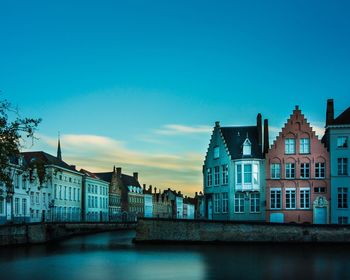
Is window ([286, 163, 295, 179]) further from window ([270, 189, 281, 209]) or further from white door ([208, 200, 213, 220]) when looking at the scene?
white door ([208, 200, 213, 220])

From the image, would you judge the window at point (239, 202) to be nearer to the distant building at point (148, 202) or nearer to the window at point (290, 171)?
the window at point (290, 171)

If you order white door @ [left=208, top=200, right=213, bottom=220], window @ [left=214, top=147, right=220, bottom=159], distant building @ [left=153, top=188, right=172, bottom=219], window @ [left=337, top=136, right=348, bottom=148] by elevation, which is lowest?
distant building @ [left=153, top=188, right=172, bottom=219]

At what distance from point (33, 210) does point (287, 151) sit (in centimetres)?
2915

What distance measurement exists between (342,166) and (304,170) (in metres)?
3.29

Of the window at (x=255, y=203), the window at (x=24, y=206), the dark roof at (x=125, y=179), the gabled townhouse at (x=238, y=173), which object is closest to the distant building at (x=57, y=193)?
the window at (x=24, y=206)

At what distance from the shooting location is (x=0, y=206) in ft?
168

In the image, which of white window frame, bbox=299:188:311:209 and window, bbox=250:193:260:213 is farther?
window, bbox=250:193:260:213

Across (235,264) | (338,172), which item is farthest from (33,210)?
(235,264)

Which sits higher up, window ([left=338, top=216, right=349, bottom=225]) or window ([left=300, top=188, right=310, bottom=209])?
window ([left=300, top=188, right=310, bottom=209])

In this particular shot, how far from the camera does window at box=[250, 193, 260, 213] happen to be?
5007 cm

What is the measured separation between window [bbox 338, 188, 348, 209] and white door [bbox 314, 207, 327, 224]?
4.58 feet

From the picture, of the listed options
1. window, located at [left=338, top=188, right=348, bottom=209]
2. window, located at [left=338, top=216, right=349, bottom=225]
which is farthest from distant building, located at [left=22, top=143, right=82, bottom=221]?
window, located at [left=338, top=216, right=349, bottom=225]

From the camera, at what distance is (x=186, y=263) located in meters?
28.8

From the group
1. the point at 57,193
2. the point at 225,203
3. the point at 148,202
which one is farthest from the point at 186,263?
the point at 148,202
